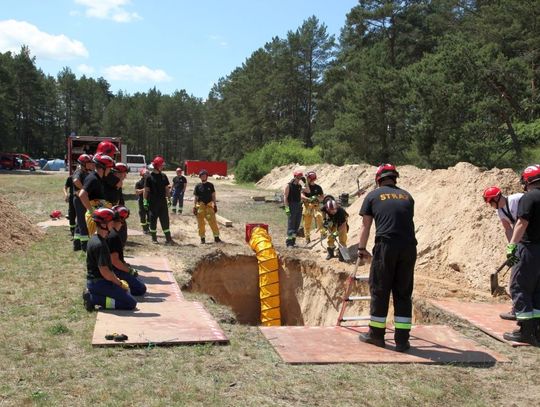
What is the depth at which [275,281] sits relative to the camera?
1205 cm

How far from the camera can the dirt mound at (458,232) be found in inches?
360

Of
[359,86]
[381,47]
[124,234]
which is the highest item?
[381,47]

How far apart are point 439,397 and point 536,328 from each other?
2.22 meters

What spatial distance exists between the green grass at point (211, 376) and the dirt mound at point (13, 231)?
165 inches

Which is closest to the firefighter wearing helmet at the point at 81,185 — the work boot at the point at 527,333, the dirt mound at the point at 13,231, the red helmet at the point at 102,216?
the dirt mound at the point at 13,231

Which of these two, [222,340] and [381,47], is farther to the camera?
[381,47]

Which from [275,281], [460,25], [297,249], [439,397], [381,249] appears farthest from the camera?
[460,25]

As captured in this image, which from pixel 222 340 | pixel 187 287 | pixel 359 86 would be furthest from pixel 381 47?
pixel 222 340

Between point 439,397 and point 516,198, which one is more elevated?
point 516,198

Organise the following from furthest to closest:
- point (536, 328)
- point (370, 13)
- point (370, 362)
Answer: point (370, 13)
point (536, 328)
point (370, 362)

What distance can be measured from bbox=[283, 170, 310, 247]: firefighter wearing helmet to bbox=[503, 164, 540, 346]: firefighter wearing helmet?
7288mm

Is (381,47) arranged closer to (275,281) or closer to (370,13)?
(370,13)

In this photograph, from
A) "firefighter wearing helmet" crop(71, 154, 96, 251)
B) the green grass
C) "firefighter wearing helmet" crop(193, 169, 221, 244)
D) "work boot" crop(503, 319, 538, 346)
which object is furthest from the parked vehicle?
"work boot" crop(503, 319, 538, 346)

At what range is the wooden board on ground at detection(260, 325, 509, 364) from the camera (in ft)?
17.7
